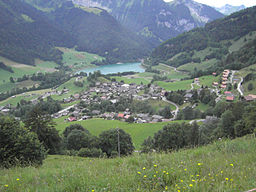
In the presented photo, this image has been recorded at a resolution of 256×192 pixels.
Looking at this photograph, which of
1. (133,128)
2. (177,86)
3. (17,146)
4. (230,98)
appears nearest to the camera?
(17,146)

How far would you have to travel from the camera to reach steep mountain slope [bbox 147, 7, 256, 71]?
446 feet

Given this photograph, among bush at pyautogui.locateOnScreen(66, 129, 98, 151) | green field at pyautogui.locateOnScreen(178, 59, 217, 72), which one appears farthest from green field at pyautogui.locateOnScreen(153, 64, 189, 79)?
bush at pyautogui.locateOnScreen(66, 129, 98, 151)

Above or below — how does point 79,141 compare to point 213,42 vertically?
below

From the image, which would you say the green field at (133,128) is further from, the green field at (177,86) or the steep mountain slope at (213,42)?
the steep mountain slope at (213,42)

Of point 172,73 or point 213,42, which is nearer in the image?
point 172,73

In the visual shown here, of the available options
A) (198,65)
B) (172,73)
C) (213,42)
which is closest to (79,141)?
(172,73)

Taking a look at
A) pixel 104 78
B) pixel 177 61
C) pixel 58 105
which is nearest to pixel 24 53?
pixel 104 78

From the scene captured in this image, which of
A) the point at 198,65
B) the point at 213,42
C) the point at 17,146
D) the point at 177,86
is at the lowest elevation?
the point at 17,146

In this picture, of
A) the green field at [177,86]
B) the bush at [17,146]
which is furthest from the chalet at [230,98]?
the bush at [17,146]

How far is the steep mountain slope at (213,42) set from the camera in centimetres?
13600

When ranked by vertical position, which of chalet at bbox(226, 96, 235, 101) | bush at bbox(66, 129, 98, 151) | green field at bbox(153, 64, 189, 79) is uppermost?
green field at bbox(153, 64, 189, 79)

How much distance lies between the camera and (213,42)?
155m

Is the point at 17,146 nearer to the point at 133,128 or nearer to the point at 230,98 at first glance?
the point at 133,128

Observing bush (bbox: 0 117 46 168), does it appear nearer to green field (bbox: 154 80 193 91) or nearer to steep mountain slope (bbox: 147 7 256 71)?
green field (bbox: 154 80 193 91)
